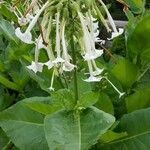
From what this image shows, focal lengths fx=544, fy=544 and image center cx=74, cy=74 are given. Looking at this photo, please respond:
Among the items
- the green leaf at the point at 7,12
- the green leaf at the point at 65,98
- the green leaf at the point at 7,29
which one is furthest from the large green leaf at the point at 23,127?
the green leaf at the point at 7,12

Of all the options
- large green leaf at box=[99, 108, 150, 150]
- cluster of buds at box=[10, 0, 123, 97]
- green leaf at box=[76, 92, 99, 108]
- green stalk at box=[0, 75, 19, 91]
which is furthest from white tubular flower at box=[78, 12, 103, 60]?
green stalk at box=[0, 75, 19, 91]

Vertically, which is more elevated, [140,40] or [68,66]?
[68,66]

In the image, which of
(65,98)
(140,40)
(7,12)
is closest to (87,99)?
(65,98)

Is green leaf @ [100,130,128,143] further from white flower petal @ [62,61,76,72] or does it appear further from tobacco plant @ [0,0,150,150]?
white flower petal @ [62,61,76,72]

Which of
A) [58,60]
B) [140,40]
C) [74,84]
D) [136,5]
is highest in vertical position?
[58,60]

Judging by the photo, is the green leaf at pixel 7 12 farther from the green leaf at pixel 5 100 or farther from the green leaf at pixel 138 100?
the green leaf at pixel 138 100

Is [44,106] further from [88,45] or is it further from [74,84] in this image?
[88,45]

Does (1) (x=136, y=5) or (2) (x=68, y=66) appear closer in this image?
(2) (x=68, y=66)
